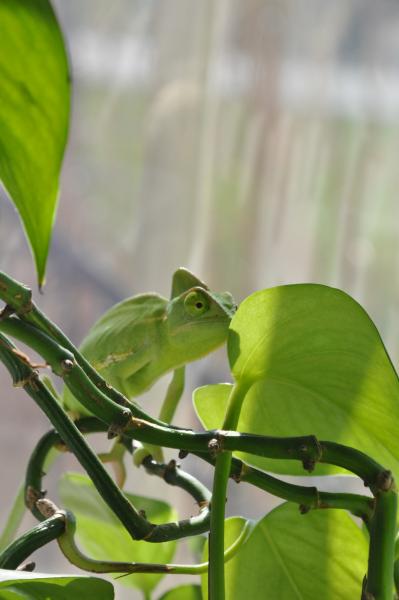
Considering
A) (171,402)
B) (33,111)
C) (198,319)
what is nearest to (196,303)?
(198,319)

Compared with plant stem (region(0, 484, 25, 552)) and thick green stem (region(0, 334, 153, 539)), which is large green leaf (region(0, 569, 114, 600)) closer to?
thick green stem (region(0, 334, 153, 539))

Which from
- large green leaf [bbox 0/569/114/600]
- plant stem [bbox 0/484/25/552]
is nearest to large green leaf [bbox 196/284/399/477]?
large green leaf [bbox 0/569/114/600]

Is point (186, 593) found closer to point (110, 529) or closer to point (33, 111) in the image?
point (110, 529)

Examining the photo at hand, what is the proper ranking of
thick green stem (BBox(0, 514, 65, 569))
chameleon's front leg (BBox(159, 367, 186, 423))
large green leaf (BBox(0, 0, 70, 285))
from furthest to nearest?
chameleon's front leg (BBox(159, 367, 186, 423)), thick green stem (BBox(0, 514, 65, 569)), large green leaf (BBox(0, 0, 70, 285))

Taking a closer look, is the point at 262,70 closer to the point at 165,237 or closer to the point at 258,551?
the point at 165,237

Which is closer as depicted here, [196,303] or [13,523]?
[196,303]

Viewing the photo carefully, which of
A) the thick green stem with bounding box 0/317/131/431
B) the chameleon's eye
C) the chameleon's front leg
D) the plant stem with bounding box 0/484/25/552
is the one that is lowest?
the plant stem with bounding box 0/484/25/552

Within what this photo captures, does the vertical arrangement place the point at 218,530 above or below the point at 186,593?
above

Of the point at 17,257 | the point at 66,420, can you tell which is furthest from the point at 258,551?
the point at 17,257
